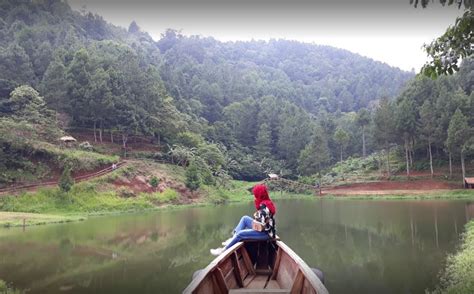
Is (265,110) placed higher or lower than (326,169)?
higher

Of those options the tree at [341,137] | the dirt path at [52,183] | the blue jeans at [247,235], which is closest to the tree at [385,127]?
the tree at [341,137]

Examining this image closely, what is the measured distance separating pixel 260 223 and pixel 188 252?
8.08 metres

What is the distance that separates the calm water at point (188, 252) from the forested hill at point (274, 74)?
1957 inches

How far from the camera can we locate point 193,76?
285 feet

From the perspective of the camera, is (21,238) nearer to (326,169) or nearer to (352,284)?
(352,284)

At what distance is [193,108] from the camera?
7250cm

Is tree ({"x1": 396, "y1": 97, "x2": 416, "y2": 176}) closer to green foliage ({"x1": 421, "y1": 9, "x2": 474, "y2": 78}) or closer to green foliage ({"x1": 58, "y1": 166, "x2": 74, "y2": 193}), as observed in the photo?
green foliage ({"x1": 58, "y1": 166, "x2": 74, "y2": 193})

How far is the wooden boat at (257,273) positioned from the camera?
5.58 m

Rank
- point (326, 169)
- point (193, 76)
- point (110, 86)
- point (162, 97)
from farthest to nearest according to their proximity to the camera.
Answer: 1. point (193, 76)
2. point (326, 169)
3. point (162, 97)
4. point (110, 86)

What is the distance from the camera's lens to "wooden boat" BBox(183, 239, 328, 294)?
5578 mm

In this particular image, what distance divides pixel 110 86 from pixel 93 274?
130 feet

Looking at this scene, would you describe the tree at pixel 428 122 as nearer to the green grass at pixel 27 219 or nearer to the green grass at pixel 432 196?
the green grass at pixel 432 196

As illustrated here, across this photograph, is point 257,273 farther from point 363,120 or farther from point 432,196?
point 363,120

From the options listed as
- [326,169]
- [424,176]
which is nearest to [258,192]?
[424,176]
